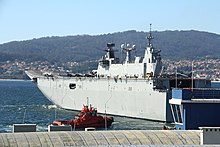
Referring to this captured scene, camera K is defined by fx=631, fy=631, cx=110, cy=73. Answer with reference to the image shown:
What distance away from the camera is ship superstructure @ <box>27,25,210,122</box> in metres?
68.9

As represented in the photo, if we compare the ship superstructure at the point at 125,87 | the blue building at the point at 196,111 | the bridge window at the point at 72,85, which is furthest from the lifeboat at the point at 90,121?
the bridge window at the point at 72,85

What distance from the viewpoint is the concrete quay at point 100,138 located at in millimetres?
26297

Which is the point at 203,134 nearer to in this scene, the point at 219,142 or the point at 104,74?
the point at 219,142

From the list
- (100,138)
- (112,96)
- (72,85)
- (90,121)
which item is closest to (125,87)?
(112,96)

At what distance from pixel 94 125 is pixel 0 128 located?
30.1 ft

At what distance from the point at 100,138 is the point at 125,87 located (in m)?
48.2

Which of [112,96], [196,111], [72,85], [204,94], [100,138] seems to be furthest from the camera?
[72,85]

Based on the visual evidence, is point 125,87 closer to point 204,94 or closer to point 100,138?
point 204,94

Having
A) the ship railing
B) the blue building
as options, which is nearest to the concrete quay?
the blue building

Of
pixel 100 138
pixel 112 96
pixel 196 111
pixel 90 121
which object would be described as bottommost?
pixel 90 121

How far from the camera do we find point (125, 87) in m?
75.4

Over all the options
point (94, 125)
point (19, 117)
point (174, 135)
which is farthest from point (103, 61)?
point (174, 135)

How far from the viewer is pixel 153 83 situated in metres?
69.1

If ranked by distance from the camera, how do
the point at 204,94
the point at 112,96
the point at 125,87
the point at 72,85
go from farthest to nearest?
the point at 72,85
the point at 112,96
the point at 125,87
the point at 204,94
